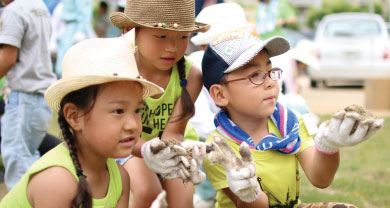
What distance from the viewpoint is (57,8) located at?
8898 millimetres

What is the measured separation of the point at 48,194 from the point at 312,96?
10088mm

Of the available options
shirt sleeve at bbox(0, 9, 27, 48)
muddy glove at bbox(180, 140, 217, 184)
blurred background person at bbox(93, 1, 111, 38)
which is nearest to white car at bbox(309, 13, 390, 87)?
blurred background person at bbox(93, 1, 111, 38)

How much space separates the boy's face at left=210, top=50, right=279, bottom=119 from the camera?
→ 2.95 m

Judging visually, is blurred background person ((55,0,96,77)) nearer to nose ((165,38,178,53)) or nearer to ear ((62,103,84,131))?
nose ((165,38,178,53))

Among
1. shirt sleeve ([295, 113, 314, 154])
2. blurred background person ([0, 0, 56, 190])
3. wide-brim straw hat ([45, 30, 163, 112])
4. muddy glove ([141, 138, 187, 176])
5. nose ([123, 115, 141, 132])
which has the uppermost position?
wide-brim straw hat ([45, 30, 163, 112])

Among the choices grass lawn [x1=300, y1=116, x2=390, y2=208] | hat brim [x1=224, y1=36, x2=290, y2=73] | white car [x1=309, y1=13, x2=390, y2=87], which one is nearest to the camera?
hat brim [x1=224, y1=36, x2=290, y2=73]

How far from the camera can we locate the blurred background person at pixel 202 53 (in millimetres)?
4195

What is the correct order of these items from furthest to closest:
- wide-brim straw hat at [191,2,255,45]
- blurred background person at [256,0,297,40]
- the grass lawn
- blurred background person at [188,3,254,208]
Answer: blurred background person at [256,0,297,40] → the grass lawn → wide-brim straw hat at [191,2,255,45] → blurred background person at [188,3,254,208]

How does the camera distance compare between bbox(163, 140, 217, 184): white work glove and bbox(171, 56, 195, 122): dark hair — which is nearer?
bbox(163, 140, 217, 184): white work glove

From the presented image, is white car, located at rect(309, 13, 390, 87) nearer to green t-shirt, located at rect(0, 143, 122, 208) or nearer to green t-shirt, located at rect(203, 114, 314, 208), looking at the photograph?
green t-shirt, located at rect(203, 114, 314, 208)

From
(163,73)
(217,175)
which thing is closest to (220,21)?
(163,73)

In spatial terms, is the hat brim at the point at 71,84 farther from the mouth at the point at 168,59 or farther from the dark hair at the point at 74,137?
the mouth at the point at 168,59

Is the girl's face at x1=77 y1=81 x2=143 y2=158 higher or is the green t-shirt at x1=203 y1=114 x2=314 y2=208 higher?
the girl's face at x1=77 y1=81 x2=143 y2=158

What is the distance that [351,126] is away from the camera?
2.28m
